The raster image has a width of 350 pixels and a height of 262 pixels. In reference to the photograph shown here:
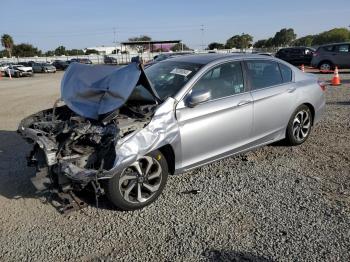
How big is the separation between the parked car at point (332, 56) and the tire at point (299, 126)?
1637 cm

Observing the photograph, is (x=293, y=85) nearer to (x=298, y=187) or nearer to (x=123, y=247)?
(x=298, y=187)

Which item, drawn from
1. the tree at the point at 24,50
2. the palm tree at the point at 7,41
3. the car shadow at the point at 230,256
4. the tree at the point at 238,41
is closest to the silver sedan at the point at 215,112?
the car shadow at the point at 230,256

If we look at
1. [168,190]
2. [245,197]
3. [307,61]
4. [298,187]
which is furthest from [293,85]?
[307,61]

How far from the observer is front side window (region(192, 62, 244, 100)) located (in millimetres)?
4734

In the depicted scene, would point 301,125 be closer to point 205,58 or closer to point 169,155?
point 205,58

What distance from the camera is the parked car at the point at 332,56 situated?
20.5m

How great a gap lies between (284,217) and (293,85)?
8.65 ft

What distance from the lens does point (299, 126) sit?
608 centimetres

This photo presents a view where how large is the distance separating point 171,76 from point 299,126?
2476 millimetres

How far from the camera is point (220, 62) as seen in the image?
4.99 metres

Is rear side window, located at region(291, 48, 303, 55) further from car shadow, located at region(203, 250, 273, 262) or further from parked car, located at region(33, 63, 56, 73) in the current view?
parked car, located at region(33, 63, 56, 73)

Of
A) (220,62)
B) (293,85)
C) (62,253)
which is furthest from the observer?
(293,85)

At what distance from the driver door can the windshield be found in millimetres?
178

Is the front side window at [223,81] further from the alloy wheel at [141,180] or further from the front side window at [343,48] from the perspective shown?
the front side window at [343,48]
